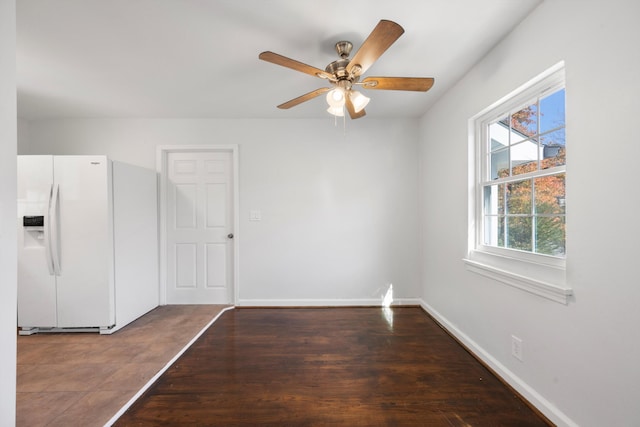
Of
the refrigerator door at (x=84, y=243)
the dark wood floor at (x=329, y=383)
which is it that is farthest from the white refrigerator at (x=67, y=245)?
the dark wood floor at (x=329, y=383)

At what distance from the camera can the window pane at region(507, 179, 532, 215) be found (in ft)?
5.68

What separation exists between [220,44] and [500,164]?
2223 mm

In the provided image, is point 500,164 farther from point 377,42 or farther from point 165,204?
point 165,204

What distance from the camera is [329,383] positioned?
179 cm

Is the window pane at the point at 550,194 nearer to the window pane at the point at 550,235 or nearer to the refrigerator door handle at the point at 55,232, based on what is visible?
the window pane at the point at 550,235

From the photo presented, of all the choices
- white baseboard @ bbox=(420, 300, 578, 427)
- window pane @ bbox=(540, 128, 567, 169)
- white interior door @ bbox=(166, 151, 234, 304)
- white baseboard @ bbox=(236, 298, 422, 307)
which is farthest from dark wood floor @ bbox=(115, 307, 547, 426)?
window pane @ bbox=(540, 128, 567, 169)

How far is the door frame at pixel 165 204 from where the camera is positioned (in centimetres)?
324

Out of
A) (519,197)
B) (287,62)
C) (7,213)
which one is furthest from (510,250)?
(7,213)

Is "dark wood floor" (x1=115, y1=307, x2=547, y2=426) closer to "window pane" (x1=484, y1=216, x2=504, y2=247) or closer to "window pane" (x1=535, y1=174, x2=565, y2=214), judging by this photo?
"window pane" (x1=484, y1=216, x2=504, y2=247)

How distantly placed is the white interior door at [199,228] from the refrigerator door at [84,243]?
817mm

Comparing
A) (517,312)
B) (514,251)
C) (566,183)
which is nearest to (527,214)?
(514,251)

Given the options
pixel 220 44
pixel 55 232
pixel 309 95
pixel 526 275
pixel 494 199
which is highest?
pixel 220 44

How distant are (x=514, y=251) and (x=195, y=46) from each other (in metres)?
2.62

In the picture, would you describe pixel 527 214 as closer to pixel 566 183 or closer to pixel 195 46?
pixel 566 183
